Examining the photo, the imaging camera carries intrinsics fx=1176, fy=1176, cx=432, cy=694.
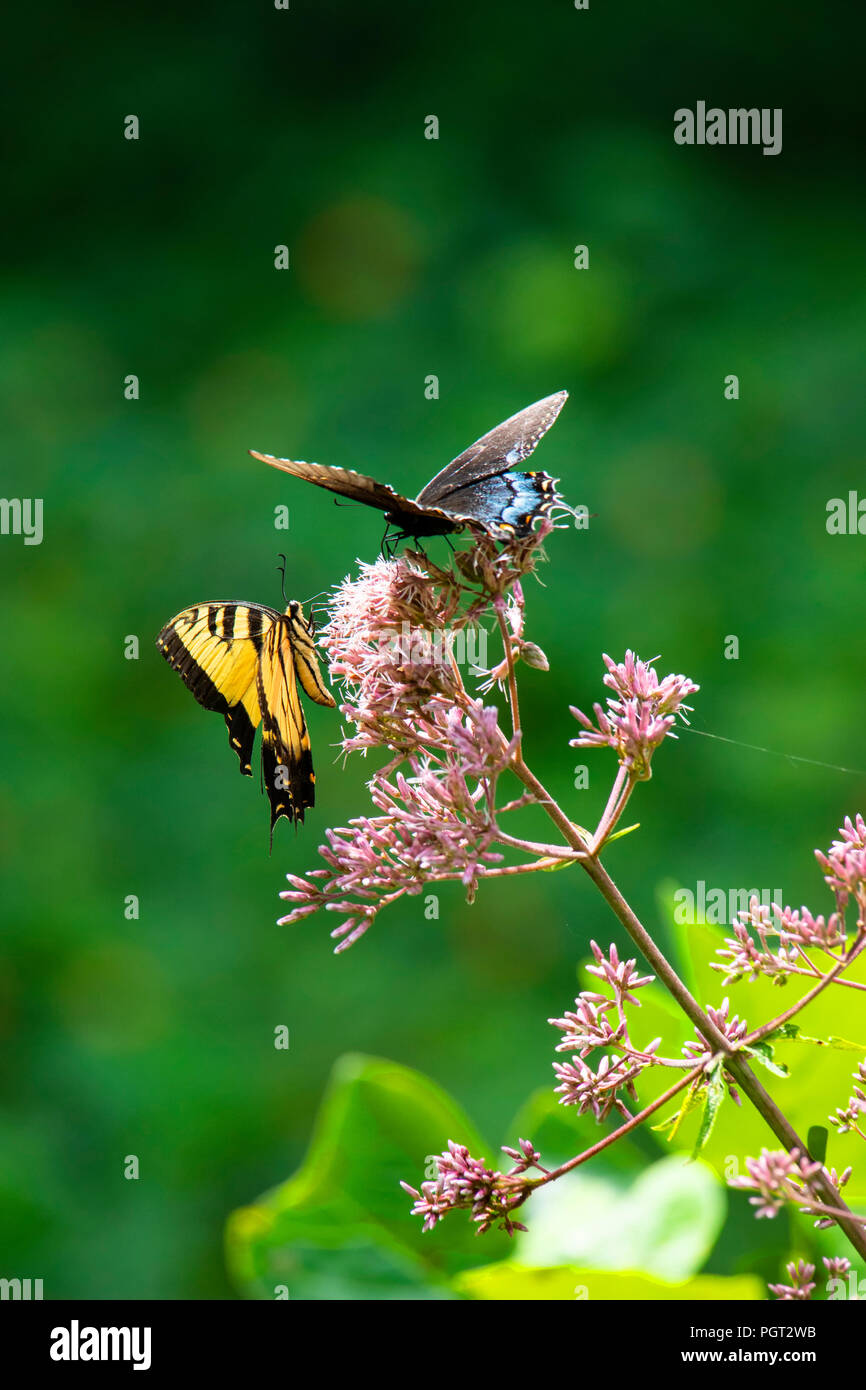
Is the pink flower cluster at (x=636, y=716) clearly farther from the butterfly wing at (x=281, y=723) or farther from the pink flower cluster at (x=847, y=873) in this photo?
the butterfly wing at (x=281, y=723)

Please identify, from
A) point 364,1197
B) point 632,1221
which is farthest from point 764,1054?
point 364,1197

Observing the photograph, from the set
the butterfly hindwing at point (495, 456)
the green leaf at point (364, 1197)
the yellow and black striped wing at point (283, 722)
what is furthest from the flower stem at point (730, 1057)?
the yellow and black striped wing at point (283, 722)

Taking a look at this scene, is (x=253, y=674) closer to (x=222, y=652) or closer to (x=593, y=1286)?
(x=222, y=652)

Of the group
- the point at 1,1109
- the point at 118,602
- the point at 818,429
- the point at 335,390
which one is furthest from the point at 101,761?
the point at 818,429

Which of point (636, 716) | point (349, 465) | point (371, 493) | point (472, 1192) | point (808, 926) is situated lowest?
point (472, 1192)

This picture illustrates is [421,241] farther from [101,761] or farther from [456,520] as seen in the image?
[456,520]
